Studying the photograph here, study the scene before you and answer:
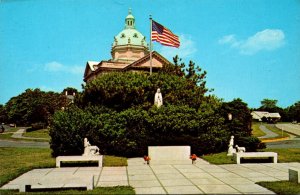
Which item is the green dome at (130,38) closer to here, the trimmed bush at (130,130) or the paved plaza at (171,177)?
the trimmed bush at (130,130)

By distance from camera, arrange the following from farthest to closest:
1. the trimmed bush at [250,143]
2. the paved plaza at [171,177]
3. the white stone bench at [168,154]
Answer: the trimmed bush at [250,143]
the white stone bench at [168,154]
the paved plaza at [171,177]

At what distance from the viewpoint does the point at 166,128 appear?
19.6 metres

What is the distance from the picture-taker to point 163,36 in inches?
929

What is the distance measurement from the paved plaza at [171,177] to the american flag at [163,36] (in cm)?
986

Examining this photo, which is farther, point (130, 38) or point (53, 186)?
point (130, 38)

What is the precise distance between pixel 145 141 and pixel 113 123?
2.21 metres

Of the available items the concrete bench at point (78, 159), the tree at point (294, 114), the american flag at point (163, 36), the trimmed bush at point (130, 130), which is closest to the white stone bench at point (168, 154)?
the trimmed bush at point (130, 130)

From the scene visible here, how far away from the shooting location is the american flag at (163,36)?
923 inches

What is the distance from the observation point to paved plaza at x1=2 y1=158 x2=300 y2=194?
10609 millimetres

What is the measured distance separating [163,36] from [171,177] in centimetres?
1310

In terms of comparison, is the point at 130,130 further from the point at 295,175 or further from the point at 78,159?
the point at 295,175

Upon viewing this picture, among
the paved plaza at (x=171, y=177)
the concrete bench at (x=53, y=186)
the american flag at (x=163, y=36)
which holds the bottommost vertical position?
the paved plaza at (x=171, y=177)

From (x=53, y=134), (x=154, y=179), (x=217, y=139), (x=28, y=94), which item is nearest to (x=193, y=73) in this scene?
(x=217, y=139)

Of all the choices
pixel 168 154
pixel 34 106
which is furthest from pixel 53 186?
pixel 34 106
